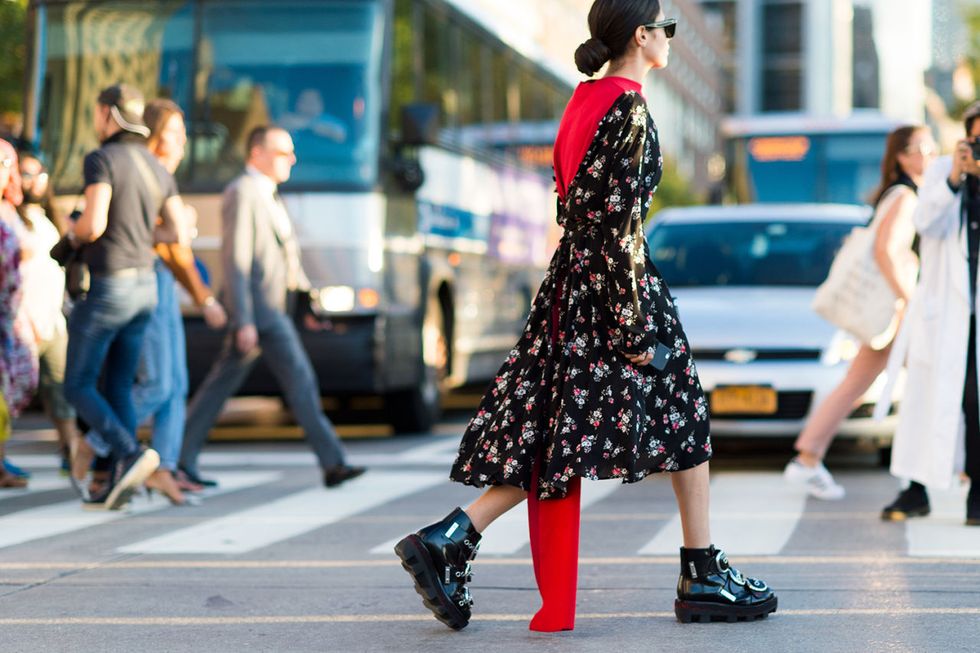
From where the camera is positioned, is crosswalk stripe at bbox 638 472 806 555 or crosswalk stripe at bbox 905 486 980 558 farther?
crosswalk stripe at bbox 638 472 806 555

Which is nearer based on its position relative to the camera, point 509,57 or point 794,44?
point 509,57

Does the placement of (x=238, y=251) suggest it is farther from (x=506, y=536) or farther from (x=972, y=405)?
(x=972, y=405)

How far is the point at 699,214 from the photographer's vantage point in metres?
12.4

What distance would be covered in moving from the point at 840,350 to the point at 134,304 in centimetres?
398

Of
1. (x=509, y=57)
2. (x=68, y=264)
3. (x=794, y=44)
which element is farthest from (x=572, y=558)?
(x=794, y=44)

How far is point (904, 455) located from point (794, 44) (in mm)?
130024

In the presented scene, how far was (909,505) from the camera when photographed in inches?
316

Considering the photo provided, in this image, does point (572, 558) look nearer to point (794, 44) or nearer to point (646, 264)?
point (646, 264)

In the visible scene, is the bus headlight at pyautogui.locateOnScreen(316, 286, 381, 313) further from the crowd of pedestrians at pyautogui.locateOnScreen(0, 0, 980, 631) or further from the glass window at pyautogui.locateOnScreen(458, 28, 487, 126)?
the glass window at pyautogui.locateOnScreen(458, 28, 487, 126)

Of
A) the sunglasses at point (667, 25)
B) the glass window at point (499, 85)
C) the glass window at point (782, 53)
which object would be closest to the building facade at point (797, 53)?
the glass window at point (782, 53)

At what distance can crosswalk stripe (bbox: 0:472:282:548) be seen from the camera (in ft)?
25.6

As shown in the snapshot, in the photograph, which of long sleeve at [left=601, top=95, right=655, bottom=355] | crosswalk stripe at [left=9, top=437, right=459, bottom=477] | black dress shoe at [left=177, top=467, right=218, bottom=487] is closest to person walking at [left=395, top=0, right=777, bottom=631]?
long sleeve at [left=601, top=95, right=655, bottom=355]

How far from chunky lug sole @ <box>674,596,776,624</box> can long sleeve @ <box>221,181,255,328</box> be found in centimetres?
445

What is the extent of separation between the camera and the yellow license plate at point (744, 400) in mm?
10164
